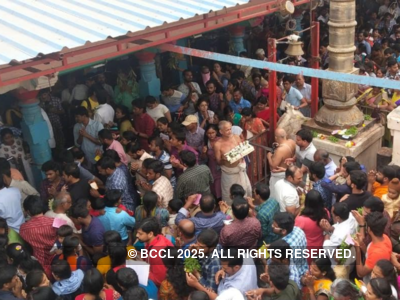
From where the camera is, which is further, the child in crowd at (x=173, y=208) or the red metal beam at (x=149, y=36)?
the child in crowd at (x=173, y=208)

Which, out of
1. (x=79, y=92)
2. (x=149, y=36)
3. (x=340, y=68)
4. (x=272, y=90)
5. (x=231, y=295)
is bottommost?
(x=231, y=295)

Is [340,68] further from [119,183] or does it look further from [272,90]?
[119,183]

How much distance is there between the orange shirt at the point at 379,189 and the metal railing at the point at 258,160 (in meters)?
1.83

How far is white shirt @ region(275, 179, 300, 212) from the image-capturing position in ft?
16.9

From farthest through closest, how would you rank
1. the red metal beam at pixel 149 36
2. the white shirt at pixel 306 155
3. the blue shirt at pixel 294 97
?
1. the blue shirt at pixel 294 97
2. the white shirt at pixel 306 155
3. the red metal beam at pixel 149 36

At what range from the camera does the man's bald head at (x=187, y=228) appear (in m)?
4.46

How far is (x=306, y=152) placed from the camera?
6.14 m

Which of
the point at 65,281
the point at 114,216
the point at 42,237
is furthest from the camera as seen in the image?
the point at 114,216

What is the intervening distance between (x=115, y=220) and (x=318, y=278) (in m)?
2.17

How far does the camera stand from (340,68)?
22.6 feet

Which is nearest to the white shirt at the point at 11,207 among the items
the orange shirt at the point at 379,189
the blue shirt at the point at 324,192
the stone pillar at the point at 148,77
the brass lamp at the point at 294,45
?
the blue shirt at the point at 324,192

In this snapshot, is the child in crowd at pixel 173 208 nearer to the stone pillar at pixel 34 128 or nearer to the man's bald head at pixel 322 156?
the man's bald head at pixel 322 156

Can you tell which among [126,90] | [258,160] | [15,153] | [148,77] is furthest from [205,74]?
[15,153]

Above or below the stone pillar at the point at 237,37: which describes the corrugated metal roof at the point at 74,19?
above
